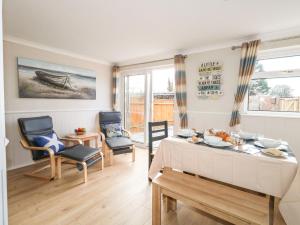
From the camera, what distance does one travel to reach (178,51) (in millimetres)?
3502

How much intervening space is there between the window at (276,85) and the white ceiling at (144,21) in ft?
1.67

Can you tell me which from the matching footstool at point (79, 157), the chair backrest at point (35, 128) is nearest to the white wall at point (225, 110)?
the matching footstool at point (79, 157)

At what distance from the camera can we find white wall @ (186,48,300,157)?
255 centimetres

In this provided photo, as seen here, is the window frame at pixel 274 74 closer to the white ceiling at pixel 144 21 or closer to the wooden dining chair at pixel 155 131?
the white ceiling at pixel 144 21

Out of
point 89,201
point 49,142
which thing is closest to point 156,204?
point 89,201

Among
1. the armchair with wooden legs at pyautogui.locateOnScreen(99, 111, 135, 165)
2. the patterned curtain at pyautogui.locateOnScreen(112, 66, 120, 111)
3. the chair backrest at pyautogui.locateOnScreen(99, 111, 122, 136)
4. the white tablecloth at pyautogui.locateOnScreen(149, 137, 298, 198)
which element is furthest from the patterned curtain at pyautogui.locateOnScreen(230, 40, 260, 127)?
the patterned curtain at pyautogui.locateOnScreen(112, 66, 120, 111)

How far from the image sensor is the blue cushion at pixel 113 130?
3.75 meters

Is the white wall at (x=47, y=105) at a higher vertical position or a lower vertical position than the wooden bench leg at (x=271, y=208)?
higher

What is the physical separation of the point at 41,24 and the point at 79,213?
252 centimetres

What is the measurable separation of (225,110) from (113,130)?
236 centimetres

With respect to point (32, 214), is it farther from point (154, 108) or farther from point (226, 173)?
point (154, 108)

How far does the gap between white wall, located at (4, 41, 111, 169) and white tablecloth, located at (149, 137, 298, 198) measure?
2746 mm

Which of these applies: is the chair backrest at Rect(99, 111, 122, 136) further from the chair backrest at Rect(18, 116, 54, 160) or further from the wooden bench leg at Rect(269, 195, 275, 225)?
the wooden bench leg at Rect(269, 195, 275, 225)

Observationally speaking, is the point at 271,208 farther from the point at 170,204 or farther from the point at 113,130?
the point at 113,130
